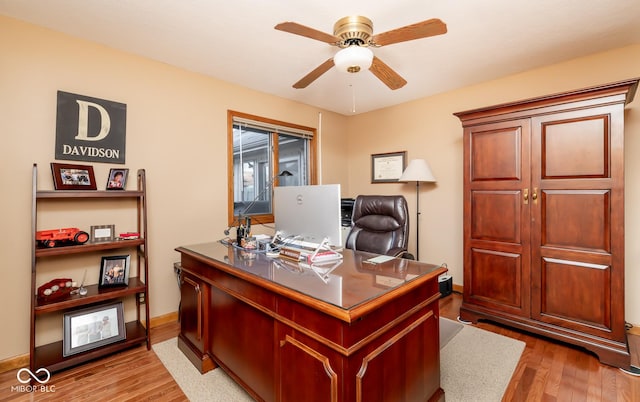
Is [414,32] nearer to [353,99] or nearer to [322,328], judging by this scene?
[322,328]

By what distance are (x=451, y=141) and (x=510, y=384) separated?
96.3 inches

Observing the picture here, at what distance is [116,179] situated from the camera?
2.29 metres

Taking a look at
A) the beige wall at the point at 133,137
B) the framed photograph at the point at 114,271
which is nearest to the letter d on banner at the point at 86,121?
the beige wall at the point at 133,137

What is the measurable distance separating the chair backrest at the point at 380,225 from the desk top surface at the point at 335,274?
700 mm

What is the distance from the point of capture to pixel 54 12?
75.6 inches

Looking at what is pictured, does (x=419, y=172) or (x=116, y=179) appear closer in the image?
(x=116, y=179)

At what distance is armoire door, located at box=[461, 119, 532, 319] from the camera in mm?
2377

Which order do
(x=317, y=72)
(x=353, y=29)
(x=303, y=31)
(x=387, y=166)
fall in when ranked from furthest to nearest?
(x=387, y=166) < (x=317, y=72) < (x=353, y=29) < (x=303, y=31)

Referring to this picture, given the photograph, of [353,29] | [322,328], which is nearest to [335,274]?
[322,328]

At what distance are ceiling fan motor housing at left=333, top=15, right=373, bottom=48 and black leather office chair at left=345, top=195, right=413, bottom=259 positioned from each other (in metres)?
1.35

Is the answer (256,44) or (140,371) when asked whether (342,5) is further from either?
(140,371)

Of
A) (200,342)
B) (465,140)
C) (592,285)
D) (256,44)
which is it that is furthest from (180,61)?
(592,285)


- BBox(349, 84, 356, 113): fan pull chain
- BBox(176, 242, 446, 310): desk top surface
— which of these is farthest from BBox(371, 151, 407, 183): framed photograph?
BBox(176, 242, 446, 310): desk top surface

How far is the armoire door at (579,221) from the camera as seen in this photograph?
2.01m
